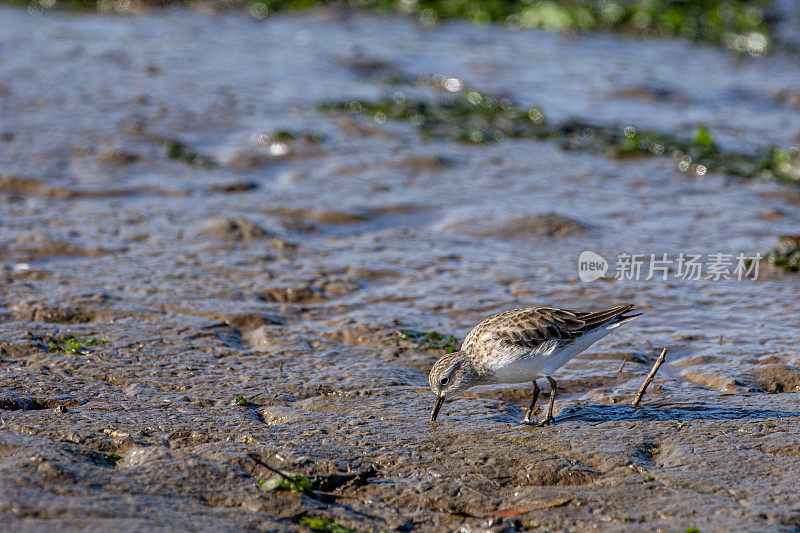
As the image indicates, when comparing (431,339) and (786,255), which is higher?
(786,255)

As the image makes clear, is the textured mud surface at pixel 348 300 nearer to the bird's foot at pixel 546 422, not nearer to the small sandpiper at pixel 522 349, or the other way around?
the bird's foot at pixel 546 422

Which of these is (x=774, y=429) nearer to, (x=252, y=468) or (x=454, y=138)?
(x=252, y=468)

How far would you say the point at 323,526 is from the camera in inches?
179

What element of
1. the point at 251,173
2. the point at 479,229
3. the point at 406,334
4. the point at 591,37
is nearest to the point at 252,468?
the point at 406,334

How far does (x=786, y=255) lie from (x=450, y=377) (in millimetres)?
4349

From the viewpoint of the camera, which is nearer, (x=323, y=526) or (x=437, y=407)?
(x=323, y=526)

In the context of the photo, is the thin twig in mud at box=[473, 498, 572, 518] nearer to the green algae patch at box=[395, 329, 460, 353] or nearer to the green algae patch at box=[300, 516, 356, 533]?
the green algae patch at box=[300, 516, 356, 533]

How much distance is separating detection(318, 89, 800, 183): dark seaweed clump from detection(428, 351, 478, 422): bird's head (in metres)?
6.53

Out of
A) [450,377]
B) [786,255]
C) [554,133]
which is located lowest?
[450,377]

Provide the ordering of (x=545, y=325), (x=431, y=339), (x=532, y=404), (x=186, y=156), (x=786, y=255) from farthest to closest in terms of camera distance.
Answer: (x=186, y=156)
(x=786, y=255)
(x=431, y=339)
(x=532, y=404)
(x=545, y=325)

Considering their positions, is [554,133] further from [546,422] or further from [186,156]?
[546,422]

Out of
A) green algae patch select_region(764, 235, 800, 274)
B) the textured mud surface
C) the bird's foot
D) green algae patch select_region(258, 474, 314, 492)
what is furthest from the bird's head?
green algae patch select_region(764, 235, 800, 274)

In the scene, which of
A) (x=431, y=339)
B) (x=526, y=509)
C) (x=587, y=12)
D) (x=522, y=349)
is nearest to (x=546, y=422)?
(x=522, y=349)

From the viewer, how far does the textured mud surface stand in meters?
4.90
